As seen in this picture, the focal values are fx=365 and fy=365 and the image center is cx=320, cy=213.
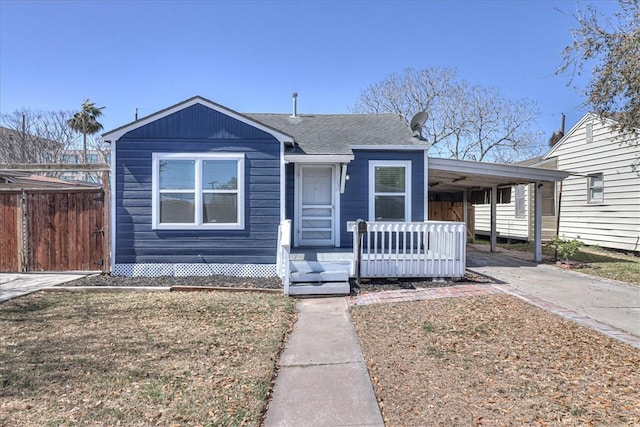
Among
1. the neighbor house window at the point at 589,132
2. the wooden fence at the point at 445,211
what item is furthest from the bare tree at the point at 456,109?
the neighbor house window at the point at 589,132

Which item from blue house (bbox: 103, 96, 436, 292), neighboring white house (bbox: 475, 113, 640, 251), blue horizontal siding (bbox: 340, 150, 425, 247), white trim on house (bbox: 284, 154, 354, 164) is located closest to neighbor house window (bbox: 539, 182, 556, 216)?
neighboring white house (bbox: 475, 113, 640, 251)

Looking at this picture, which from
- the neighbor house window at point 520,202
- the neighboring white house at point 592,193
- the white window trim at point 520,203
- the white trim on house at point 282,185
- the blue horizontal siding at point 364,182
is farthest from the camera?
the neighbor house window at point 520,202

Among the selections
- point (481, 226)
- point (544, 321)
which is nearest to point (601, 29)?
point (544, 321)

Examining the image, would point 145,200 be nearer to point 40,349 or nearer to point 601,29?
point 40,349

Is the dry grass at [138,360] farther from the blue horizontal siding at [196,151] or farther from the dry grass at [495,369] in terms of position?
the blue horizontal siding at [196,151]

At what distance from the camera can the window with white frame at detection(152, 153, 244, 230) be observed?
7840 millimetres

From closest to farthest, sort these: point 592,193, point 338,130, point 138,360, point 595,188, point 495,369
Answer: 1. point 495,369
2. point 138,360
3. point 338,130
4. point 595,188
5. point 592,193

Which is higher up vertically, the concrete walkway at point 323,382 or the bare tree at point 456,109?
the bare tree at point 456,109

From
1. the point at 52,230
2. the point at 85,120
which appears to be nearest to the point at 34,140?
the point at 85,120

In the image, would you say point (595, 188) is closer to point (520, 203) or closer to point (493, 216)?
point (520, 203)

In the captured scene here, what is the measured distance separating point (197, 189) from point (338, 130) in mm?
4109

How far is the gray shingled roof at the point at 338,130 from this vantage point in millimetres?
8688

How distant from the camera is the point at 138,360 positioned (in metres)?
3.65

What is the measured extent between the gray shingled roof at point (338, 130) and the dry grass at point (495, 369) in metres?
4.55
